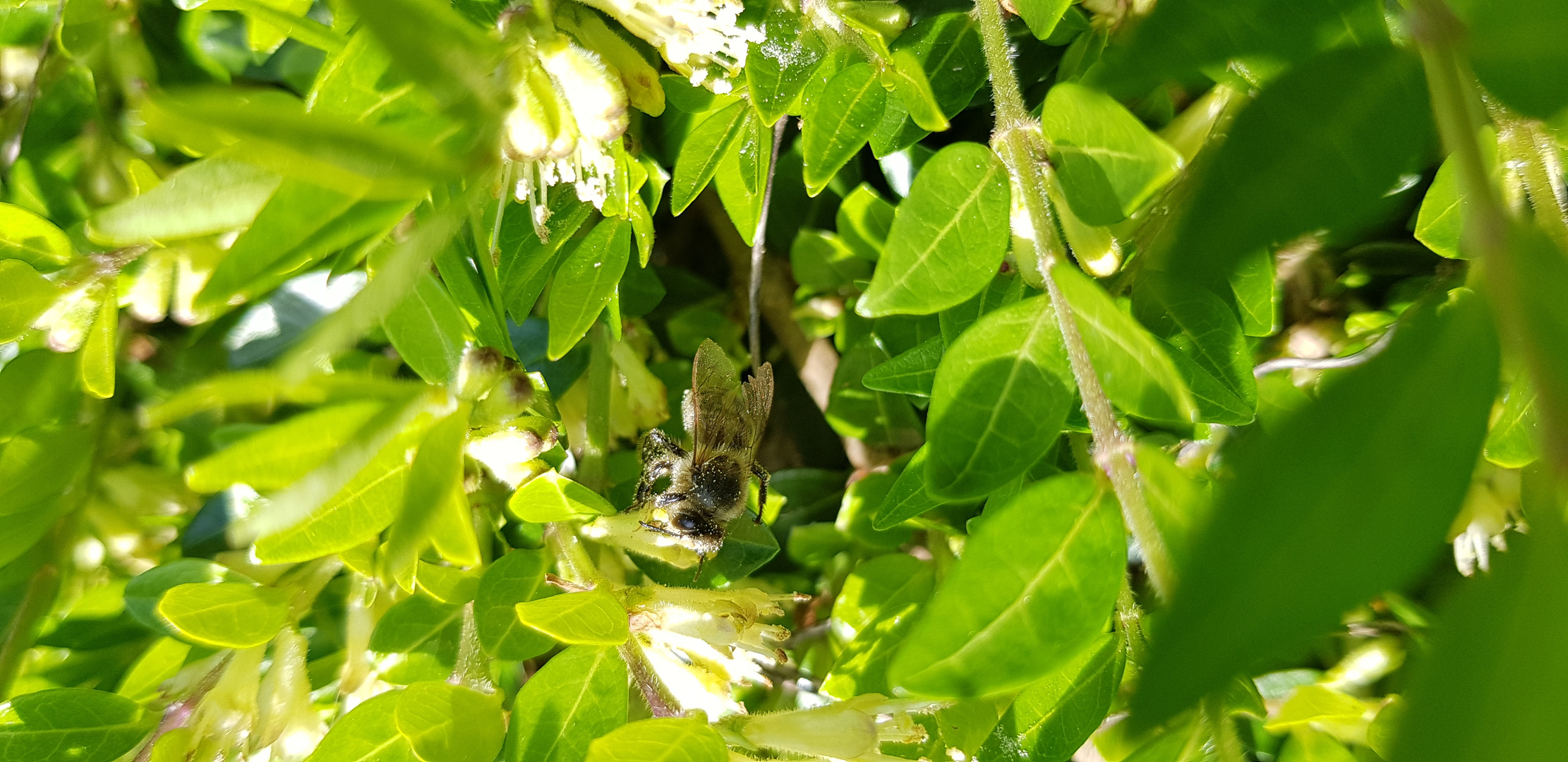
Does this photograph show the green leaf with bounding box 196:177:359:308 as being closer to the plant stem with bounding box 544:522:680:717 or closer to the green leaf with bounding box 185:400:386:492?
the green leaf with bounding box 185:400:386:492

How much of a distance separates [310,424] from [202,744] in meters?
0.49

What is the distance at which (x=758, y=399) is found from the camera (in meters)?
1.21

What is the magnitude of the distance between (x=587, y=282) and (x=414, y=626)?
0.37 meters

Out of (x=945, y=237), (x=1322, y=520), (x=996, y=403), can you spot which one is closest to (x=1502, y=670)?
(x=1322, y=520)

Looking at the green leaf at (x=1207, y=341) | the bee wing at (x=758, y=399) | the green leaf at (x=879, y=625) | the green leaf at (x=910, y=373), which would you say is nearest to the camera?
the green leaf at (x=1207, y=341)

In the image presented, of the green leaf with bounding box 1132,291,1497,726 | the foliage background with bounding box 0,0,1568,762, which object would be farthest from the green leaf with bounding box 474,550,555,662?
the green leaf with bounding box 1132,291,1497,726

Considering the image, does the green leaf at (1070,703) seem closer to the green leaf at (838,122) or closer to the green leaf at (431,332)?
the green leaf at (838,122)

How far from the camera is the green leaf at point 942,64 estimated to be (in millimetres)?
784

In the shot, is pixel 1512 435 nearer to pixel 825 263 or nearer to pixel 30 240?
pixel 825 263

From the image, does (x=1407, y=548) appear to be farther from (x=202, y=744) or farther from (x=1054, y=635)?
(x=202, y=744)

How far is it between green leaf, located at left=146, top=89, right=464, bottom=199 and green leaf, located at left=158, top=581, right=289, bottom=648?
503 millimetres

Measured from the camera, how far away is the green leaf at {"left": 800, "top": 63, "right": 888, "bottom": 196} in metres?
0.71

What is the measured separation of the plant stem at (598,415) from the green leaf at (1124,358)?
539 millimetres

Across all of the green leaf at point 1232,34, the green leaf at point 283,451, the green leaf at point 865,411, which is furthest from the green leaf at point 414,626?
the green leaf at point 1232,34
